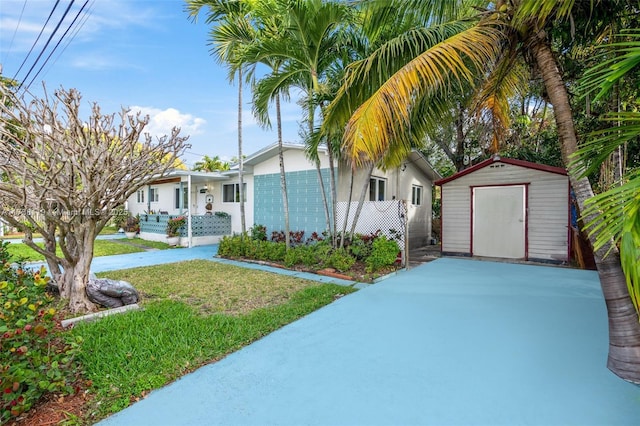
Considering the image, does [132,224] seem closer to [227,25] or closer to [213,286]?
[227,25]

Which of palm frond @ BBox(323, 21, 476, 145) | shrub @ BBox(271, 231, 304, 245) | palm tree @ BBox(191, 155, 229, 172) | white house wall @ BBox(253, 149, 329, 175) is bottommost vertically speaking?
shrub @ BBox(271, 231, 304, 245)

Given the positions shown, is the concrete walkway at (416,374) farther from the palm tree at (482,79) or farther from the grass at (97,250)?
the grass at (97,250)

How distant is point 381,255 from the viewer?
7.80 metres

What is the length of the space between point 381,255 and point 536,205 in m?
4.81

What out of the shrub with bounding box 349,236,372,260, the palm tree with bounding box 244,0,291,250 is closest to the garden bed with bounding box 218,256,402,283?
the shrub with bounding box 349,236,372,260

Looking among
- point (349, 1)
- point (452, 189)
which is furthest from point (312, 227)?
point (349, 1)

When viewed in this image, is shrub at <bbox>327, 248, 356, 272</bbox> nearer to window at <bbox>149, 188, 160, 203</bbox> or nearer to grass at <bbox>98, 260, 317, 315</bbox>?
grass at <bbox>98, 260, 317, 315</bbox>

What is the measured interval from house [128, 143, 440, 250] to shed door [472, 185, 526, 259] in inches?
88.6

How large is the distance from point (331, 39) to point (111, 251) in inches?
390

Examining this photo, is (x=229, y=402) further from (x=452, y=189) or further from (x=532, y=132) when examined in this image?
(x=532, y=132)

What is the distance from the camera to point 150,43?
962 cm

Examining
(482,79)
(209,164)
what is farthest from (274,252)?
(209,164)

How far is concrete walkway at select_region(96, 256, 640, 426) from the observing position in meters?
2.35

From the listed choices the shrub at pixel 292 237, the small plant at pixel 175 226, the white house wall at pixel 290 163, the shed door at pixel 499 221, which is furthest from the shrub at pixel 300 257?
the small plant at pixel 175 226
